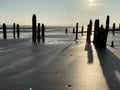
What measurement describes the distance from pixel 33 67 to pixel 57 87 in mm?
3231

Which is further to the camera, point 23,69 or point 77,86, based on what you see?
point 23,69

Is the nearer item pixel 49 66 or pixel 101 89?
pixel 101 89

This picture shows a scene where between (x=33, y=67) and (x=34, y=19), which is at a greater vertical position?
(x=34, y=19)

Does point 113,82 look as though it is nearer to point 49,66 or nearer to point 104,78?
point 104,78

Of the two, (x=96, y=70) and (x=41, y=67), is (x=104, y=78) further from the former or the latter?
(x=41, y=67)

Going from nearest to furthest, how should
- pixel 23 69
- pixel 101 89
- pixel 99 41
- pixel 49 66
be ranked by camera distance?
1. pixel 101 89
2. pixel 23 69
3. pixel 49 66
4. pixel 99 41

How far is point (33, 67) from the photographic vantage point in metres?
10.3

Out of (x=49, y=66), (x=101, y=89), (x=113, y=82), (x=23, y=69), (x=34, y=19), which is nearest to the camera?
(x=101, y=89)

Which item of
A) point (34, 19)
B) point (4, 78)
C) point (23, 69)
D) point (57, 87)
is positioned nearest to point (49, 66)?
point (23, 69)

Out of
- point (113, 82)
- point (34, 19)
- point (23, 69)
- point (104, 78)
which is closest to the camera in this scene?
point (113, 82)

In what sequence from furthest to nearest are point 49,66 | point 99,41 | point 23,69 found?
point 99,41 < point 49,66 < point 23,69

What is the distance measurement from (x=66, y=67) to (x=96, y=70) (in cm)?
126

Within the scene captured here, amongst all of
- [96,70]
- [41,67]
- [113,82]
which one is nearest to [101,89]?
[113,82]

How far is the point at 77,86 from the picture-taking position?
291 inches
